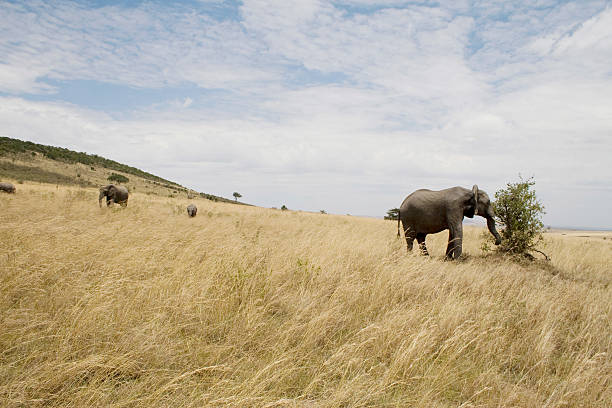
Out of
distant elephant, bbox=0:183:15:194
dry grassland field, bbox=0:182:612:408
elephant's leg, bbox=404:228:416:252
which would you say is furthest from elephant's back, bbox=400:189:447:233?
distant elephant, bbox=0:183:15:194

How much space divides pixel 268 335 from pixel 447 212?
21.1 ft

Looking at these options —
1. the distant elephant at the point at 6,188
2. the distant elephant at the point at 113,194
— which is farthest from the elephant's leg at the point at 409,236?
the distant elephant at the point at 6,188

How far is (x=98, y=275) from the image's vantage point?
4090 millimetres

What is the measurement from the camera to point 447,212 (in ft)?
26.5

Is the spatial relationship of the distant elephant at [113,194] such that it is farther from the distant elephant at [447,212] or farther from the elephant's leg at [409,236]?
the distant elephant at [447,212]

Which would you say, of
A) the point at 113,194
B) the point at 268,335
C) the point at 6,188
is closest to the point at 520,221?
the point at 268,335

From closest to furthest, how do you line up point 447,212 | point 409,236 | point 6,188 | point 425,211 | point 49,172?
point 447,212 < point 425,211 < point 409,236 < point 6,188 < point 49,172

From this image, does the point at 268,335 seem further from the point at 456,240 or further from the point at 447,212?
the point at 447,212

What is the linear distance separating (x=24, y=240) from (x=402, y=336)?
5.63 m

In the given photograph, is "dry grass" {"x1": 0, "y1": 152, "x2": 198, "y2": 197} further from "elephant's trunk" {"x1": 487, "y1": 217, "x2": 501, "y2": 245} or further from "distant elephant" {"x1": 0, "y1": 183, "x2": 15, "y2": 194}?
"elephant's trunk" {"x1": 487, "y1": 217, "x2": 501, "y2": 245}

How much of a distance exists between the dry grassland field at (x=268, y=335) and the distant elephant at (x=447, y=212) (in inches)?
108

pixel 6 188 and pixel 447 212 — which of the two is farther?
pixel 6 188

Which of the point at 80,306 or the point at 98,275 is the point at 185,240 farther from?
the point at 80,306

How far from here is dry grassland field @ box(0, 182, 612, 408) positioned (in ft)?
7.73
